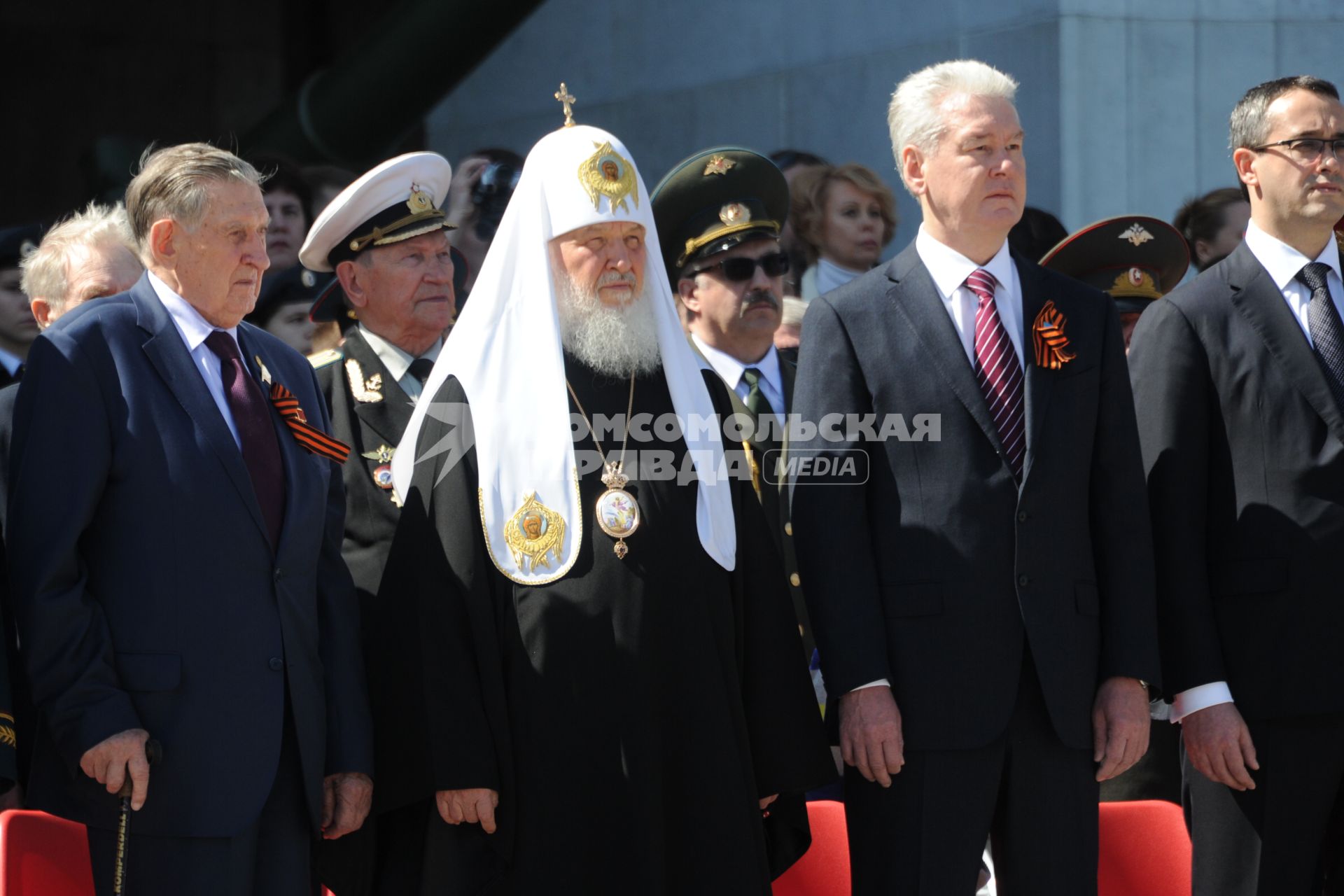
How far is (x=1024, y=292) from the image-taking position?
4.22m

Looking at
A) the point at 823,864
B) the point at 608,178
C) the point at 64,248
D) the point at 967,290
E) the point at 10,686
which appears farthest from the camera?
the point at 64,248

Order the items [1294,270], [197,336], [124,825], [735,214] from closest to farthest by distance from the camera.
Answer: [124,825]
[197,336]
[1294,270]
[735,214]

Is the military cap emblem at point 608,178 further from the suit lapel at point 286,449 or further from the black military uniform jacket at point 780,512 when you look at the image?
the black military uniform jacket at point 780,512

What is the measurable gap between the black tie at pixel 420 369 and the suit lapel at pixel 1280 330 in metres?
2.30

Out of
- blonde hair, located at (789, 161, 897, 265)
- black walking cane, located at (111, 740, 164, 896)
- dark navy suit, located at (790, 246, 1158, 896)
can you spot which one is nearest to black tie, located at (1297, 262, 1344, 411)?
dark navy suit, located at (790, 246, 1158, 896)

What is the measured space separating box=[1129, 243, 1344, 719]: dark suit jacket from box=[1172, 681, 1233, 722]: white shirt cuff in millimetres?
24

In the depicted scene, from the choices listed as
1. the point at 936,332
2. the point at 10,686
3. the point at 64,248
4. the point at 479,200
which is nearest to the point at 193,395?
the point at 10,686

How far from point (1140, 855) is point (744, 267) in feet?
7.56

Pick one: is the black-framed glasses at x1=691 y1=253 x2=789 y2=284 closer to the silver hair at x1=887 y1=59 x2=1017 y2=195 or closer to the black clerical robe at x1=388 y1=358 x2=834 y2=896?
the silver hair at x1=887 y1=59 x2=1017 y2=195

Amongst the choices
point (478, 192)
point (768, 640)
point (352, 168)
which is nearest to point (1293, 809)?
point (768, 640)

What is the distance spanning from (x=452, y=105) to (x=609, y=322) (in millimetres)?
7450

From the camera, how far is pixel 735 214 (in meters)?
5.79

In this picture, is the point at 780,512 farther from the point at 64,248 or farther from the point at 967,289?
the point at 64,248

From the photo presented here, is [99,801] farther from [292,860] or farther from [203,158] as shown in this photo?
[203,158]
